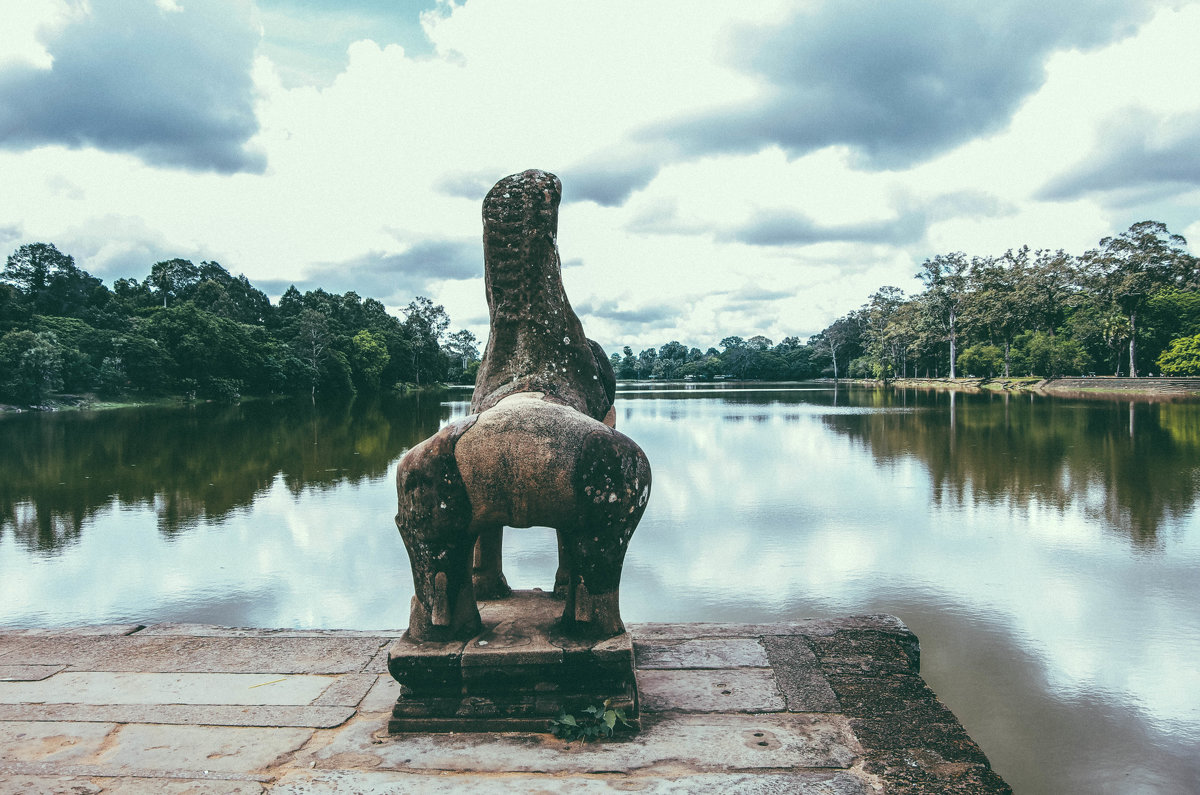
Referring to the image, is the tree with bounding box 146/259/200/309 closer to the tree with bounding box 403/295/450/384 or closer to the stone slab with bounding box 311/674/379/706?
the tree with bounding box 403/295/450/384

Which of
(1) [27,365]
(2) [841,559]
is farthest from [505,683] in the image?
(1) [27,365]

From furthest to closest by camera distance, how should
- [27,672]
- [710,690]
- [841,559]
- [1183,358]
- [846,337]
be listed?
[846,337] → [1183,358] → [841,559] → [27,672] → [710,690]

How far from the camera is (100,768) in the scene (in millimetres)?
2666

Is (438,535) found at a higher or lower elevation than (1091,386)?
higher

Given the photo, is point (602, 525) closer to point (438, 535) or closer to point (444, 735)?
point (438, 535)

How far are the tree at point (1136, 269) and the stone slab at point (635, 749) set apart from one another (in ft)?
176

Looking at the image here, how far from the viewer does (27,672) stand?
374cm

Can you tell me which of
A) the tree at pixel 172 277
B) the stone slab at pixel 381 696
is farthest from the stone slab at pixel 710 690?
the tree at pixel 172 277

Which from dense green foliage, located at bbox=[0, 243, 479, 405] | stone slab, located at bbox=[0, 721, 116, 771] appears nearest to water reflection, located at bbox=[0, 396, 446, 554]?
stone slab, located at bbox=[0, 721, 116, 771]

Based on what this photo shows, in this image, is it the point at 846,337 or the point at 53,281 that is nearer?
the point at 53,281

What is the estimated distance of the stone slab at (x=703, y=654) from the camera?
362 cm

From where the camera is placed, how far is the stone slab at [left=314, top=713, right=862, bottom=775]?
2625mm

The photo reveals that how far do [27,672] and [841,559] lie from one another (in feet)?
24.0

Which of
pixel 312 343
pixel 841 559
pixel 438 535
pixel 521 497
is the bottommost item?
pixel 841 559
